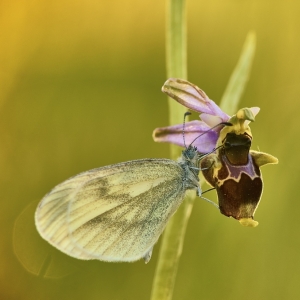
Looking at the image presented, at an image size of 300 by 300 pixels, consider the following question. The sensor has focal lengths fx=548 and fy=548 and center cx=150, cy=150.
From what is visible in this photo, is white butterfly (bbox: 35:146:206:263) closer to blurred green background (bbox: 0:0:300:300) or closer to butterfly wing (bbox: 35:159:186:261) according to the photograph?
butterfly wing (bbox: 35:159:186:261)

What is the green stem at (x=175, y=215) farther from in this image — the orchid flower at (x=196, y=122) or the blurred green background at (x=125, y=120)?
the blurred green background at (x=125, y=120)

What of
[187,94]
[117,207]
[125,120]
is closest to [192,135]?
[187,94]

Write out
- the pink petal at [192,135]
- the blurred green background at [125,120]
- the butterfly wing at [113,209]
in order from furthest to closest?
the blurred green background at [125,120], the pink petal at [192,135], the butterfly wing at [113,209]

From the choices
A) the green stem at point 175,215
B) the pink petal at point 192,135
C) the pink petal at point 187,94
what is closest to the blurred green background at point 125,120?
the green stem at point 175,215

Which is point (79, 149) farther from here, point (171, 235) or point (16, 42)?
point (171, 235)

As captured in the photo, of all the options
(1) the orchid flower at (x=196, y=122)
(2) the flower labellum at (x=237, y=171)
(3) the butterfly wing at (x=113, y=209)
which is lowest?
(3) the butterfly wing at (x=113, y=209)
